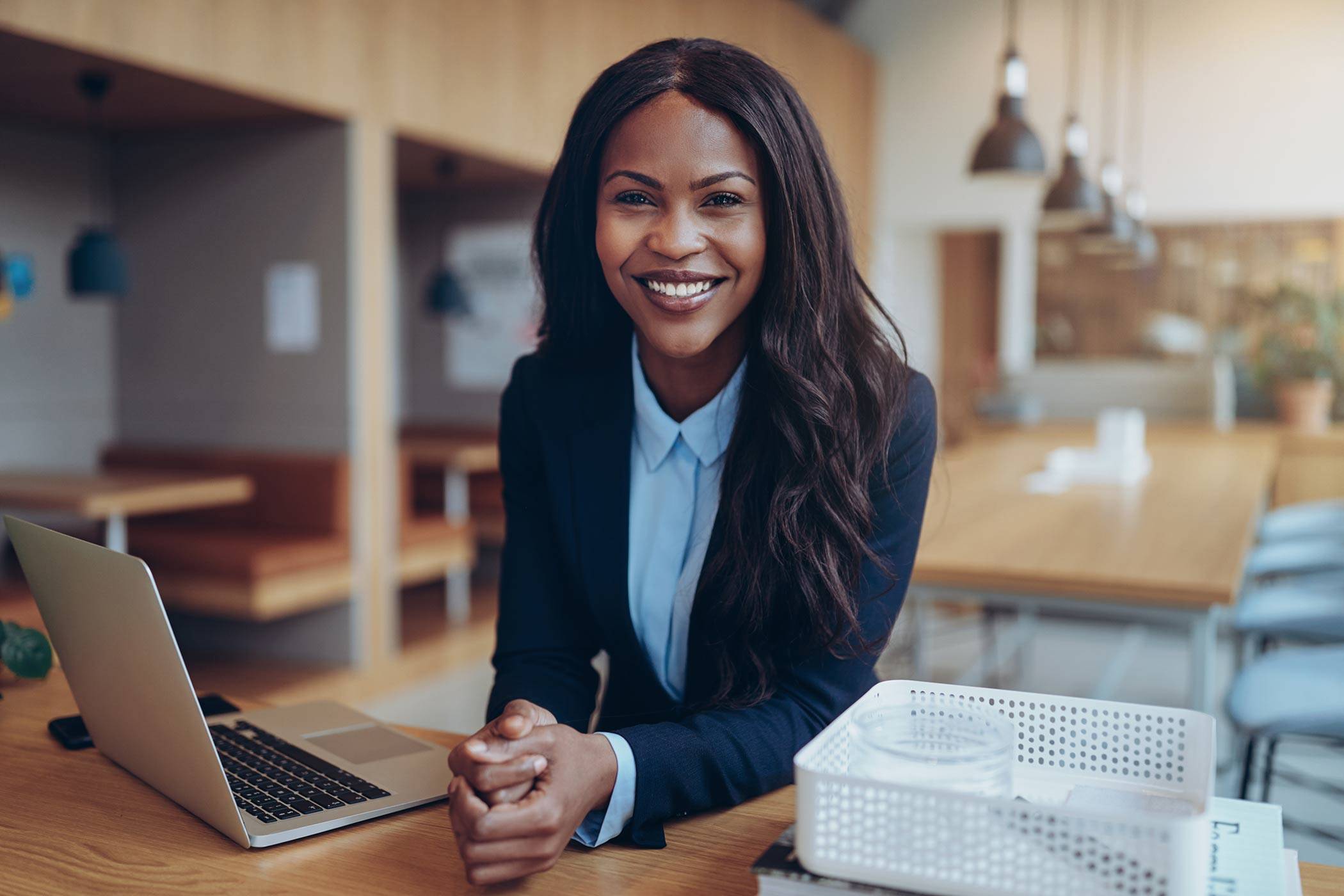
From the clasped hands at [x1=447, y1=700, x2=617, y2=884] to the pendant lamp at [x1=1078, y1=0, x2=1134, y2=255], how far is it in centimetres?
421

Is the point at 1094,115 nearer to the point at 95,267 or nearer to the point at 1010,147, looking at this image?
the point at 1010,147

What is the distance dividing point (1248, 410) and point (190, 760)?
21.3 ft

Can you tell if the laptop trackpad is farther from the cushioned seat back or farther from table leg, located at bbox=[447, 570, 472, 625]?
table leg, located at bbox=[447, 570, 472, 625]

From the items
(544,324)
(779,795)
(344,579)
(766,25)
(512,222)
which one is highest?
(766,25)

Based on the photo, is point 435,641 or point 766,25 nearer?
point 435,641

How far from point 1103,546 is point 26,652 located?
6.89ft

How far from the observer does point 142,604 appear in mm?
910

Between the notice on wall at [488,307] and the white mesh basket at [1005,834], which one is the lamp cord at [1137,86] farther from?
the white mesh basket at [1005,834]

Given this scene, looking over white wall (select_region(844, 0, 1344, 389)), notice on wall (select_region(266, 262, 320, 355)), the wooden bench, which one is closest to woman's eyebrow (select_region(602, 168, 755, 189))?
the wooden bench

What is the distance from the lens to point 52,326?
4598mm

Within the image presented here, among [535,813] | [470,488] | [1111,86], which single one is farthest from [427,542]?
[1111,86]

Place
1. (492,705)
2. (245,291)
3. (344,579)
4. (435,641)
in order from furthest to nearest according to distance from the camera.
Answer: (435,641), (245,291), (344,579), (492,705)

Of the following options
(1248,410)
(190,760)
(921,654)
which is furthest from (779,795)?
(1248,410)

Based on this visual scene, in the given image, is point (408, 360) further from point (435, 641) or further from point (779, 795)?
point (779, 795)
